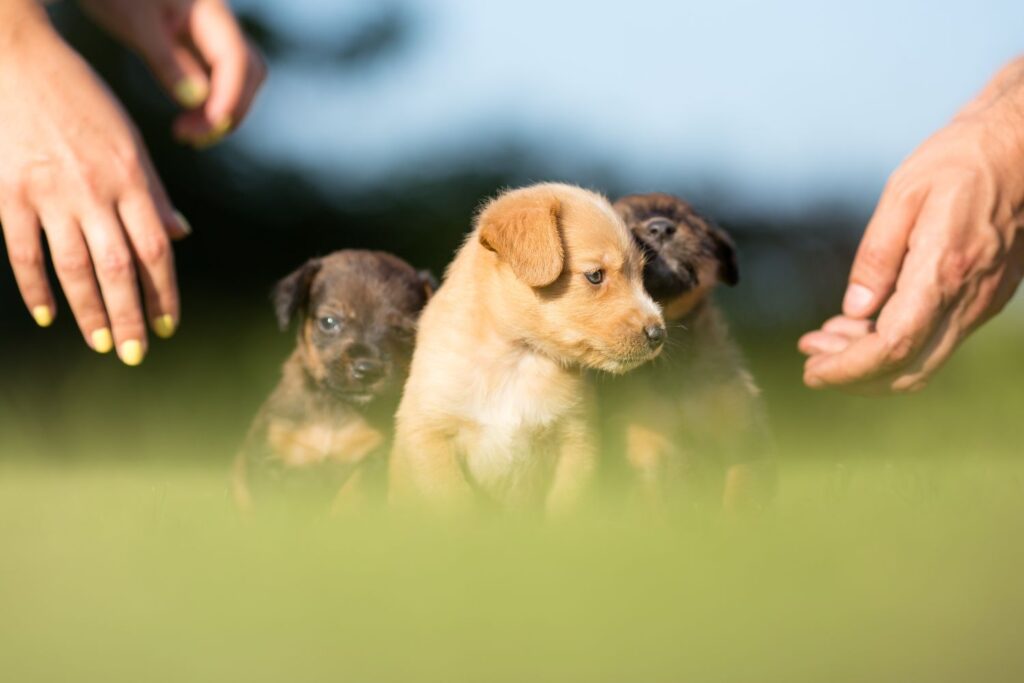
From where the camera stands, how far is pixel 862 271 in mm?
4008

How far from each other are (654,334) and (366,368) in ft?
4.76

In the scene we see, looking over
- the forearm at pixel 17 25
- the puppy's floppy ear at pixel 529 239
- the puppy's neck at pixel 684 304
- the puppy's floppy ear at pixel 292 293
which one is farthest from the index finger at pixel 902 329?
the forearm at pixel 17 25

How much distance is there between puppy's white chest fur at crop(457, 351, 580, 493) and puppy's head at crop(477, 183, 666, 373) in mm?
149

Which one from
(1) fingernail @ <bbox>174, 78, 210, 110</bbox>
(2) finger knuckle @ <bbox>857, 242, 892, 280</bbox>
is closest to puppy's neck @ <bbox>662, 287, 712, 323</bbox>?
(2) finger knuckle @ <bbox>857, 242, 892, 280</bbox>

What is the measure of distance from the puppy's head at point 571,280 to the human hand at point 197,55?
1178 mm

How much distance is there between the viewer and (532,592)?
2504mm

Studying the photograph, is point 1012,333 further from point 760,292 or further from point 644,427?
point 644,427

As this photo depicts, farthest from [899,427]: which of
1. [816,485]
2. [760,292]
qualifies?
[816,485]

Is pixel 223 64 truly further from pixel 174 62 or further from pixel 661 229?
pixel 661 229

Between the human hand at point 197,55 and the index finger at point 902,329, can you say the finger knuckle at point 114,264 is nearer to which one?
the human hand at point 197,55

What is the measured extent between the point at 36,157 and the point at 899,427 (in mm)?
7005

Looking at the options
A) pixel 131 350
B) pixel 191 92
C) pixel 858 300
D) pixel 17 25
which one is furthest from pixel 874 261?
pixel 17 25

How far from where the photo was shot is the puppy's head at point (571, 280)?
423 centimetres

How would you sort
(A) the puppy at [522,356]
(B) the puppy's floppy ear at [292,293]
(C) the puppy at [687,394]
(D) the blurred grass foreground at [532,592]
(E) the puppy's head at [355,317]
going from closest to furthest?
(D) the blurred grass foreground at [532,592]
(A) the puppy at [522,356]
(C) the puppy at [687,394]
(E) the puppy's head at [355,317]
(B) the puppy's floppy ear at [292,293]
